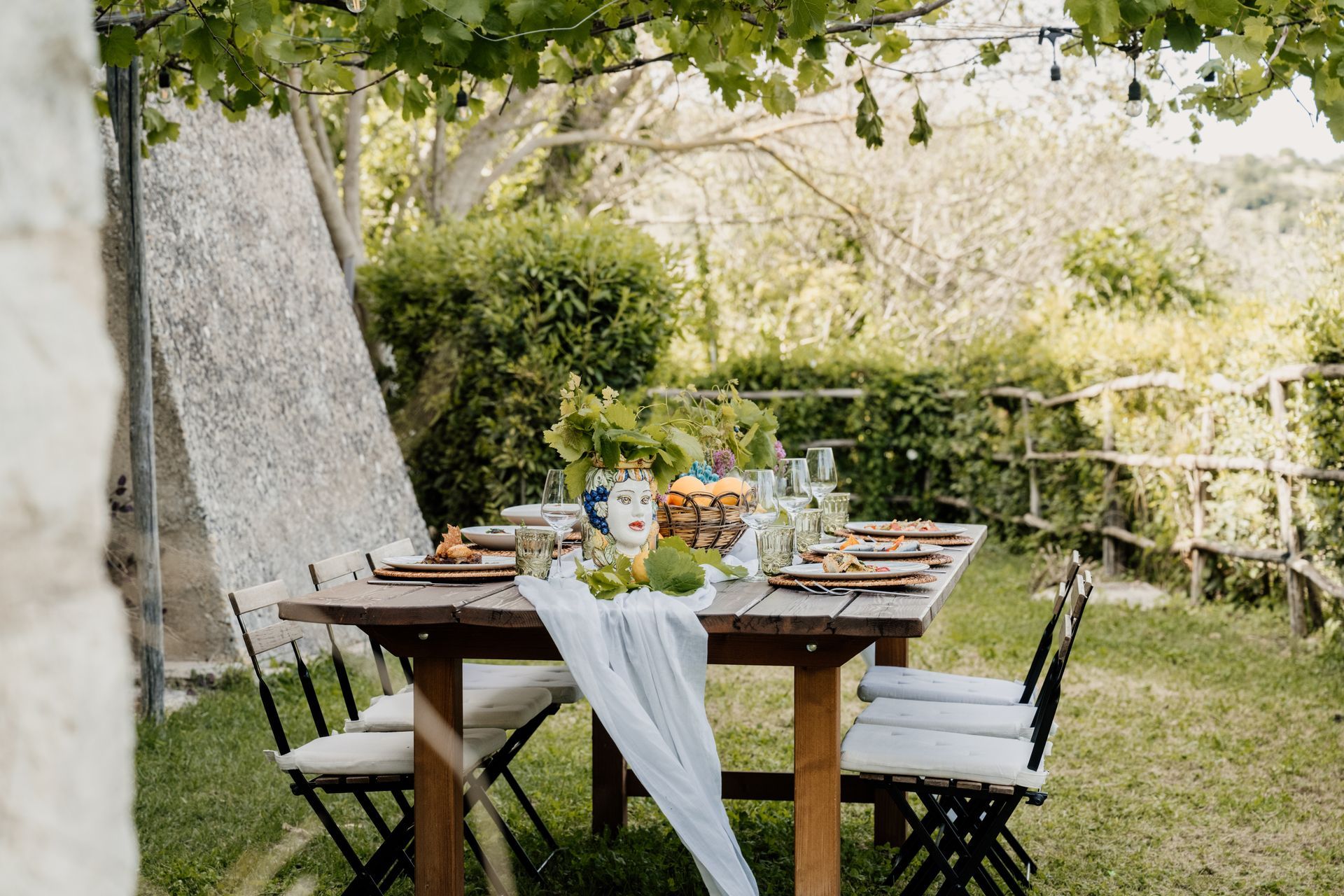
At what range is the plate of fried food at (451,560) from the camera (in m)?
3.08

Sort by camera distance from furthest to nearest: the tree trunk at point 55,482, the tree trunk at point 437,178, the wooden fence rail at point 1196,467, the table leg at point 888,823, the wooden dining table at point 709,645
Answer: the tree trunk at point 437,178 → the wooden fence rail at point 1196,467 → the table leg at point 888,823 → the wooden dining table at point 709,645 → the tree trunk at point 55,482

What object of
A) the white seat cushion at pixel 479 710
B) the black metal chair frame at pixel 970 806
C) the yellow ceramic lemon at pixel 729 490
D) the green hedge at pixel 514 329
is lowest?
the black metal chair frame at pixel 970 806

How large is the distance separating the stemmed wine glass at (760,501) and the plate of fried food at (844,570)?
0.22 metres

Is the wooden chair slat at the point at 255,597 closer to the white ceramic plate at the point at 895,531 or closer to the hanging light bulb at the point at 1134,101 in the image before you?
the white ceramic plate at the point at 895,531

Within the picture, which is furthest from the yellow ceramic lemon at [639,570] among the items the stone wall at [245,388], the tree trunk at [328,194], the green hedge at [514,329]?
the tree trunk at [328,194]

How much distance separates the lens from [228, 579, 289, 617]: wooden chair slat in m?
2.87

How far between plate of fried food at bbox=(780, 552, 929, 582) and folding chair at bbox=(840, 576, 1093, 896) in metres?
0.40

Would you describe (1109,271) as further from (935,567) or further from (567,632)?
(567,632)

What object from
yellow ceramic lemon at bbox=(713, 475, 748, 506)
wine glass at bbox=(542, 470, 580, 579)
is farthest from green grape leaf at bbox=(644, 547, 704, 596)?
yellow ceramic lemon at bbox=(713, 475, 748, 506)

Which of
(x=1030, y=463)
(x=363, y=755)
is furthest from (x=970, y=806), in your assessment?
(x=1030, y=463)

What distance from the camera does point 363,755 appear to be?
2.89m

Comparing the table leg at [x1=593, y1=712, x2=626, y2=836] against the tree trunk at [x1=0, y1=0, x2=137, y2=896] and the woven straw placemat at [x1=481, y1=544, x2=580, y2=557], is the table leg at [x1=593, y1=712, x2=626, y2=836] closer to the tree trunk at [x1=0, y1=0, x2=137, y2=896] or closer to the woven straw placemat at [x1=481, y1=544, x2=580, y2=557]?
the woven straw placemat at [x1=481, y1=544, x2=580, y2=557]

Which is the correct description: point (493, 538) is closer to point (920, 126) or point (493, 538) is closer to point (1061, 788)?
point (920, 126)

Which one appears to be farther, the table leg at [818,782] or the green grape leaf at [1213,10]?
the green grape leaf at [1213,10]
